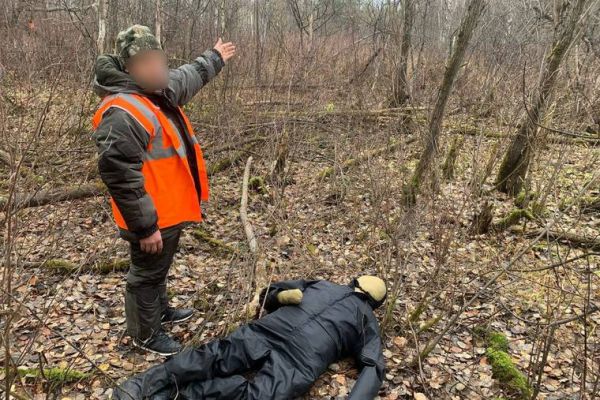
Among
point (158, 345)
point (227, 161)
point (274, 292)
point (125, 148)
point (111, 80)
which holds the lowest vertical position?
point (158, 345)

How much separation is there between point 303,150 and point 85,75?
329 centimetres

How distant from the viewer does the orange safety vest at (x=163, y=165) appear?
2.34m

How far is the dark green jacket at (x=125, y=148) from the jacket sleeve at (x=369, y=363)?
1521 millimetres

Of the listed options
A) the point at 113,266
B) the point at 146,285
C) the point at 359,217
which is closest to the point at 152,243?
the point at 146,285

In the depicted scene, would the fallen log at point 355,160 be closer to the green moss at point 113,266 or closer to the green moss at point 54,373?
the green moss at point 113,266

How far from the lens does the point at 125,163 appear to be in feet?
7.41

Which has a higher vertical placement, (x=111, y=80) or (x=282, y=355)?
(x=111, y=80)

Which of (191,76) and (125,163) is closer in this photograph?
(125,163)

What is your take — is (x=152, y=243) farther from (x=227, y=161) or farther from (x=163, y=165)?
(x=227, y=161)

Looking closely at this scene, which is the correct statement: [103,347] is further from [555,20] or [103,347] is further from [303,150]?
[555,20]

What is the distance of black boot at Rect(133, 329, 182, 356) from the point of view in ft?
9.48

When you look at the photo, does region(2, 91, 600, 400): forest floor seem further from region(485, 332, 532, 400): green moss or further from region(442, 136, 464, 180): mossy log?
region(442, 136, 464, 180): mossy log

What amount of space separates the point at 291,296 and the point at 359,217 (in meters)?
2.18

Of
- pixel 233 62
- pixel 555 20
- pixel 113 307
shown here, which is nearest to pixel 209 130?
pixel 233 62
